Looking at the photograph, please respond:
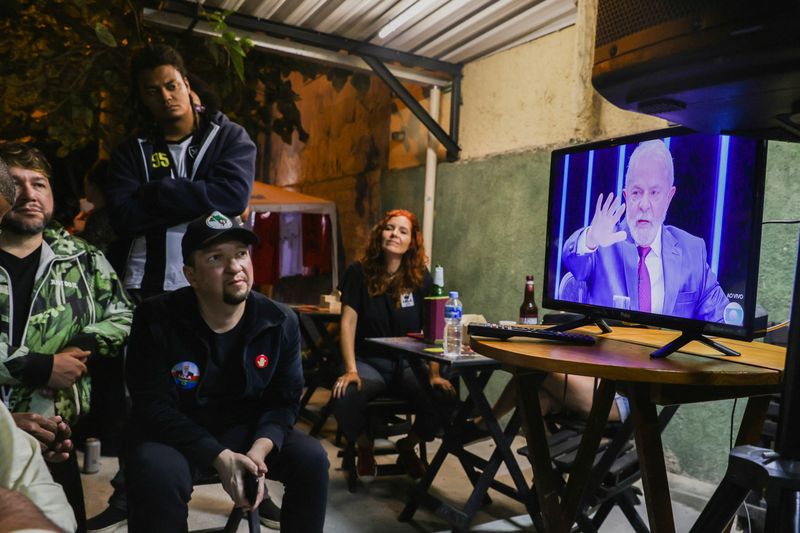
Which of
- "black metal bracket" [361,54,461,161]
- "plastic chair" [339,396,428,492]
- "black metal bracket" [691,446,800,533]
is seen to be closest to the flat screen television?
"black metal bracket" [691,446,800,533]

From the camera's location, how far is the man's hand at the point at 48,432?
5.53 ft

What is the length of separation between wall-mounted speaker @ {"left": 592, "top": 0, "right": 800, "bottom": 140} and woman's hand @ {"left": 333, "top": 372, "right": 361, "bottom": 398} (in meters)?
2.50

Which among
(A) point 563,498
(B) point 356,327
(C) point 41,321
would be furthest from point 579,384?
(C) point 41,321

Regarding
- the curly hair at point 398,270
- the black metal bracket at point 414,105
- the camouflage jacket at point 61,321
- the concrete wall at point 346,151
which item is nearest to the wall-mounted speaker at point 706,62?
the camouflage jacket at point 61,321

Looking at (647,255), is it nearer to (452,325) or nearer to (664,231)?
(664,231)

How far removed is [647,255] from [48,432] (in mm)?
1670

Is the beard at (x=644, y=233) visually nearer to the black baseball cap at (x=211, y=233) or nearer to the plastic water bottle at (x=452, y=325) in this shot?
the black baseball cap at (x=211, y=233)

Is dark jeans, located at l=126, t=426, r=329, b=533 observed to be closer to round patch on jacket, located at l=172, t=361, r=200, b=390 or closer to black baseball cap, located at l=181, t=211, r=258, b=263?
round patch on jacket, located at l=172, t=361, r=200, b=390

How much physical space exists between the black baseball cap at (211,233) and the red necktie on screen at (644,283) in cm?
132

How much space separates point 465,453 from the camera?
3.05m

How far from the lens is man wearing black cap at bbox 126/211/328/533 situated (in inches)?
80.0

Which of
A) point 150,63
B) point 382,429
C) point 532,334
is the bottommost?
point 382,429

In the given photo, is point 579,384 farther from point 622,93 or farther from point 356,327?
point 622,93

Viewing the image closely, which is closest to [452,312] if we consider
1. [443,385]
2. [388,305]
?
[443,385]
